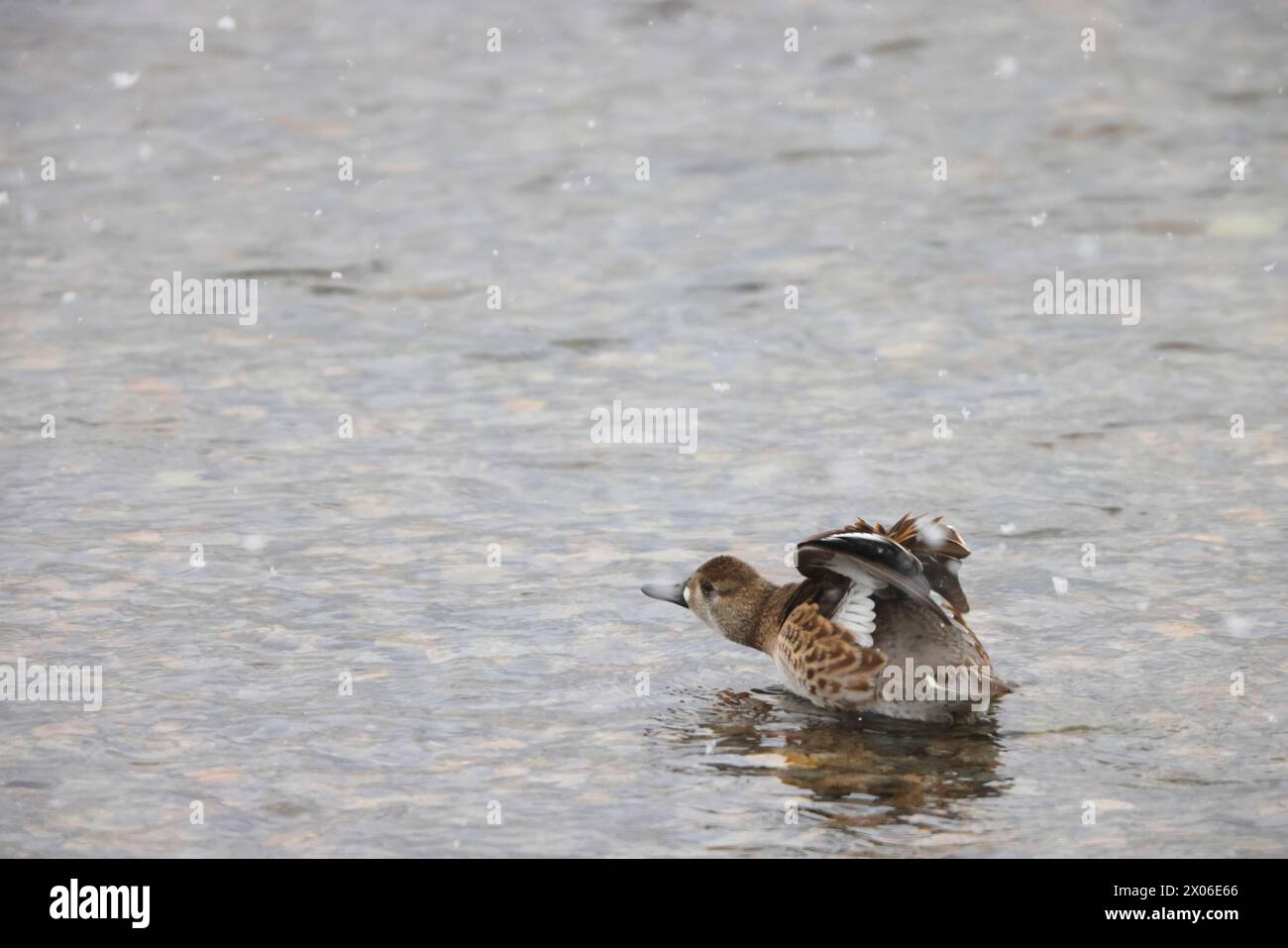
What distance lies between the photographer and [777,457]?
11062 mm

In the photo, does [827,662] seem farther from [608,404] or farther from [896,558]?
[608,404]

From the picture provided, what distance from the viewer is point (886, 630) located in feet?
25.3

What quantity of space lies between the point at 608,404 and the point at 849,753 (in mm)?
4744

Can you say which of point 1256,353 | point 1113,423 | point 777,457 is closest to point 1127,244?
point 1256,353

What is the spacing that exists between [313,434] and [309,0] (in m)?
10.8

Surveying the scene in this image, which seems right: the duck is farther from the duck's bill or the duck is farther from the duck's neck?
the duck's bill

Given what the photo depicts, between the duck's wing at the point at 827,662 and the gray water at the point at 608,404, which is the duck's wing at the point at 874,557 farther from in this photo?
the gray water at the point at 608,404

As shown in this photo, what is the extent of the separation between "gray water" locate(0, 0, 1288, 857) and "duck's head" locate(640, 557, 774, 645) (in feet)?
0.77

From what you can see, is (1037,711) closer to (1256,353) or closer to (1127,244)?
(1256,353)

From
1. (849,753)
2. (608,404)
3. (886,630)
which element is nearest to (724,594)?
(886,630)

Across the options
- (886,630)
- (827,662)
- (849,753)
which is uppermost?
(886,630)

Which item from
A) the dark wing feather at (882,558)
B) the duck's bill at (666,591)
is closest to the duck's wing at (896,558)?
the dark wing feather at (882,558)

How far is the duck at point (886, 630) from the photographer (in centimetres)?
748

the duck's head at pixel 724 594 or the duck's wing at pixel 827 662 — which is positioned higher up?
the duck's head at pixel 724 594
